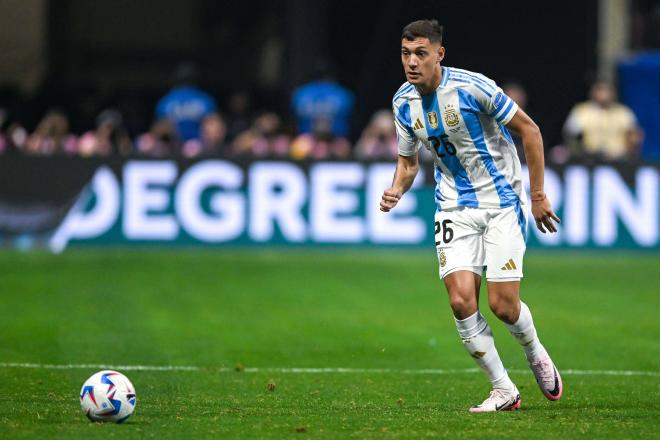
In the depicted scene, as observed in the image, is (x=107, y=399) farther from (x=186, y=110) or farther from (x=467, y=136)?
(x=186, y=110)

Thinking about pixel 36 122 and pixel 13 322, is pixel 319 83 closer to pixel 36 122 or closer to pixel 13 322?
pixel 36 122

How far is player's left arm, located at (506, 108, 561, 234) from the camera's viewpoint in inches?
343

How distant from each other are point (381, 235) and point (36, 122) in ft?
24.3

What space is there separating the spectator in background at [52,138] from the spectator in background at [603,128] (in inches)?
307

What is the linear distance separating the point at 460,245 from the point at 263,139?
13934 mm

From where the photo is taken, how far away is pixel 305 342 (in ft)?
42.1

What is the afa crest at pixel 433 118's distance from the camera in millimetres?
8992

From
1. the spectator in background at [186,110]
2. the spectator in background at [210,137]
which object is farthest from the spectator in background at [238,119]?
the spectator in background at [210,137]

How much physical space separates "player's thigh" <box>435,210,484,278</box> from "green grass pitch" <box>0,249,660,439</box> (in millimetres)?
899

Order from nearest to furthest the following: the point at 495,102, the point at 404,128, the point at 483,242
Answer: the point at 495,102 → the point at 483,242 → the point at 404,128

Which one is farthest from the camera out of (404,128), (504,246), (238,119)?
(238,119)

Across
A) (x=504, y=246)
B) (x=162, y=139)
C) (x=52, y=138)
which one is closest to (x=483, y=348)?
(x=504, y=246)

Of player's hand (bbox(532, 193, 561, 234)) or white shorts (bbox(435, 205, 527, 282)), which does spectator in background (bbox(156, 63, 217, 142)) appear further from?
player's hand (bbox(532, 193, 561, 234))

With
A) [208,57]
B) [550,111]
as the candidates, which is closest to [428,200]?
[550,111]
